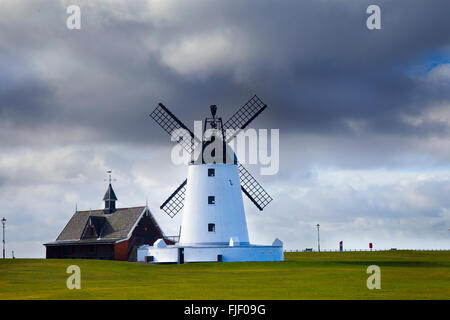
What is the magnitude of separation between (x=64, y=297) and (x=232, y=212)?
35.7 metres

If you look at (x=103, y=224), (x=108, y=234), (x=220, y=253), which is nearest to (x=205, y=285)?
(x=220, y=253)

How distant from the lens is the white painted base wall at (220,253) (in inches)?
2571

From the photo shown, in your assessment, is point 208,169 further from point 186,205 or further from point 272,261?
point 272,261

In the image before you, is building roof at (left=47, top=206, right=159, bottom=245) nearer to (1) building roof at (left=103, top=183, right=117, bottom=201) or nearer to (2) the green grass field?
(1) building roof at (left=103, top=183, right=117, bottom=201)

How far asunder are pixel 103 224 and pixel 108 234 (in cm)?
255

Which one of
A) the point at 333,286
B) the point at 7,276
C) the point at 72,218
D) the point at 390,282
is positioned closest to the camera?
the point at 333,286

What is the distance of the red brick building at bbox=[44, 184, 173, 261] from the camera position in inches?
3132

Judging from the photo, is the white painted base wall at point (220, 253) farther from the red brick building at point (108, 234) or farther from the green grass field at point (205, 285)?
the red brick building at point (108, 234)

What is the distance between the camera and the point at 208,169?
66312mm

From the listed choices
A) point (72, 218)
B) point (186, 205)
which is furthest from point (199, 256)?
point (72, 218)

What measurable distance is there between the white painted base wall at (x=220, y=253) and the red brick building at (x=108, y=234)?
10798 mm

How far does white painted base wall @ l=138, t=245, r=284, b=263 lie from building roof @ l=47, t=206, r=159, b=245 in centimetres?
1179

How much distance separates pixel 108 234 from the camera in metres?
81.7
